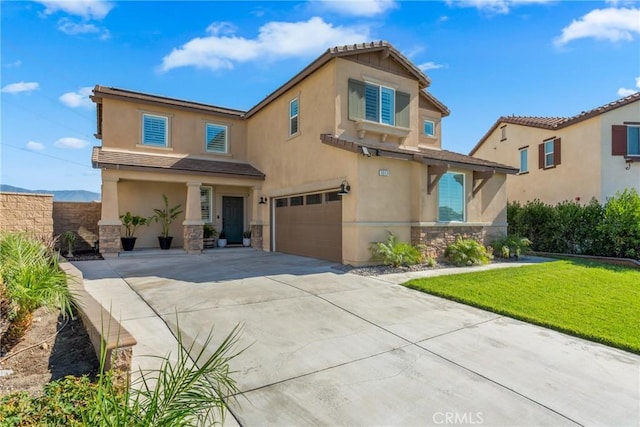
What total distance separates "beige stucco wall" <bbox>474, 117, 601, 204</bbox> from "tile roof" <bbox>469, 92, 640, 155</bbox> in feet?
1.06

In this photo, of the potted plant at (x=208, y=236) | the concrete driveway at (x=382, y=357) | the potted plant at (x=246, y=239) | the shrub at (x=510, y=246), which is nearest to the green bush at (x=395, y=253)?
the concrete driveway at (x=382, y=357)

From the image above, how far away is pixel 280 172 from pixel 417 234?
261 inches

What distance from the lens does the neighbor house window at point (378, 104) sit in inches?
446

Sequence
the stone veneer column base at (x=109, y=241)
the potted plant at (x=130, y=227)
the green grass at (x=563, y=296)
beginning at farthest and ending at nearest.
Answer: the potted plant at (x=130, y=227)
the stone veneer column base at (x=109, y=241)
the green grass at (x=563, y=296)

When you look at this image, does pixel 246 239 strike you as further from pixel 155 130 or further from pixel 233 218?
pixel 155 130

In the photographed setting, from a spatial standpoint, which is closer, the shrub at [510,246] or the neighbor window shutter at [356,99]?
the neighbor window shutter at [356,99]

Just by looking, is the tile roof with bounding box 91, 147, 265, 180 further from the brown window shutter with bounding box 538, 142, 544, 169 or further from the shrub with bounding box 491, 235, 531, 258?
the brown window shutter with bounding box 538, 142, 544, 169

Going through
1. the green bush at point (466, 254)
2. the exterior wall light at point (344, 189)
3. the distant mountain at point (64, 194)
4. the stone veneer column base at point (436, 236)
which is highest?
the distant mountain at point (64, 194)

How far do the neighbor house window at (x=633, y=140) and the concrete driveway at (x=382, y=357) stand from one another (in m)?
15.7

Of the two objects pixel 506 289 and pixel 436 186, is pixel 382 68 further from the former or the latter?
pixel 506 289

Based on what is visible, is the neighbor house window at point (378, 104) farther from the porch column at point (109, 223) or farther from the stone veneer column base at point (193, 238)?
the porch column at point (109, 223)

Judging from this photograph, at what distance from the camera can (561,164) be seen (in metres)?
17.1

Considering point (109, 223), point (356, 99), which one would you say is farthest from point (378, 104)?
point (109, 223)

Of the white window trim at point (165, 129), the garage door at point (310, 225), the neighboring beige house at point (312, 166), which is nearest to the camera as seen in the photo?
the neighboring beige house at point (312, 166)
